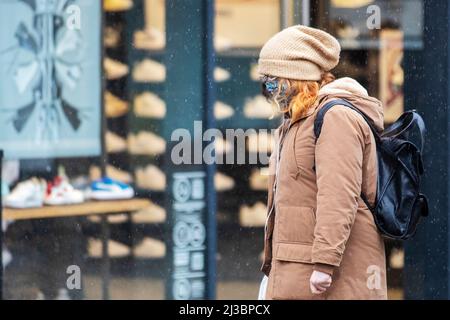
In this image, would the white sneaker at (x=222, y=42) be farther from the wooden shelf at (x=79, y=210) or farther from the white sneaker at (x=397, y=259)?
the white sneaker at (x=397, y=259)

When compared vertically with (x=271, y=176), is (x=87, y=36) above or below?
above

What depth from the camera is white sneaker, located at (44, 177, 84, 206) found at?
636 cm

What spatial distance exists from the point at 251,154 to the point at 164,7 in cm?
102

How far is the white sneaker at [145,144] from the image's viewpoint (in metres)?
6.43

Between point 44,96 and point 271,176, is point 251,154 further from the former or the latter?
point 271,176

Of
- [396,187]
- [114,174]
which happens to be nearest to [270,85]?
[396,187]

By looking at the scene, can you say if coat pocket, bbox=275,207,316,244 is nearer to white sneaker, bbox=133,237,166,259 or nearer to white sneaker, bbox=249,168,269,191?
white sneaker, bbox=249,168,269,191

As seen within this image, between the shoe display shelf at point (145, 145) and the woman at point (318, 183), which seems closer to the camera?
the woman at point (318, 183)

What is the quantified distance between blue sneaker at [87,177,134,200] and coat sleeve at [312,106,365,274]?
2.74 metres

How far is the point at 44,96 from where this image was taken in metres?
6.35

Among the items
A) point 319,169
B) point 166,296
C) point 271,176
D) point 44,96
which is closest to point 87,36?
point 44,96

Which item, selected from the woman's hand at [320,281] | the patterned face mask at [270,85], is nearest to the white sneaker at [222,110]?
the patterned face mask at [270,85]

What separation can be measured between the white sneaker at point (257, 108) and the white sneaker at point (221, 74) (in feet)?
0.64

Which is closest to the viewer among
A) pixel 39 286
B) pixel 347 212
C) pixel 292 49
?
pixel 347 212
